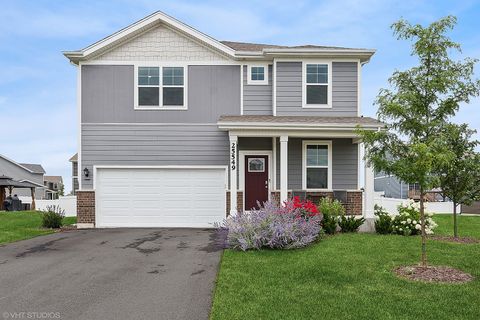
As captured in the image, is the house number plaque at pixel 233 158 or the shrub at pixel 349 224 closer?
the shrub at pixel 349 224

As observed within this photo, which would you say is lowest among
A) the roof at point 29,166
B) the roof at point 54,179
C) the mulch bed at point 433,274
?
the roof at point 54,179

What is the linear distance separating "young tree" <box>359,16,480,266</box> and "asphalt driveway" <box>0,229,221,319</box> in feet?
13.0

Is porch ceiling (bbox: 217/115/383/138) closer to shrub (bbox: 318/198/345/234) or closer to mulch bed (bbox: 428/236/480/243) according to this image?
shrub (bbox: 318/198/345/234)

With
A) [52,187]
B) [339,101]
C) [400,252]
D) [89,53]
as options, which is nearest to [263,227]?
[400,252]

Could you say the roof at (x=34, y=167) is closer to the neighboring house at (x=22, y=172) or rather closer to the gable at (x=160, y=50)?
the neighboring house at (x=22, y=172)

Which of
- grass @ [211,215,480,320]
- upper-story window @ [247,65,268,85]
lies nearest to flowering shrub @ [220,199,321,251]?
grass @ [211,215,480,320]

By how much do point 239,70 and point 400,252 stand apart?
9.12m

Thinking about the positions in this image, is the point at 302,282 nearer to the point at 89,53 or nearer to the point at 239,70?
the point at 239,70

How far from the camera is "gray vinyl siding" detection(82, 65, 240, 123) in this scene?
15.9 metres

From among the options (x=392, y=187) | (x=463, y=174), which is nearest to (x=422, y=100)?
A: (x=463, y=174)

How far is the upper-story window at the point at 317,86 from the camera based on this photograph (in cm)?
1570

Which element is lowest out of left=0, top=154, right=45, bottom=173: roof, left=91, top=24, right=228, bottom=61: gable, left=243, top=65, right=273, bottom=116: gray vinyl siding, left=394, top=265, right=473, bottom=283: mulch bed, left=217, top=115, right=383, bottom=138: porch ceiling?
left=394, top=265, right=473, bottom=283: mulch bed

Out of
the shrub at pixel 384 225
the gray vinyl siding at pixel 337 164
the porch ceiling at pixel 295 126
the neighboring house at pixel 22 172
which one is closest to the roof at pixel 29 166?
the neighboring house at pixel 22 172

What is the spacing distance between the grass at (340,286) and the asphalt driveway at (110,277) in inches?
20.7
